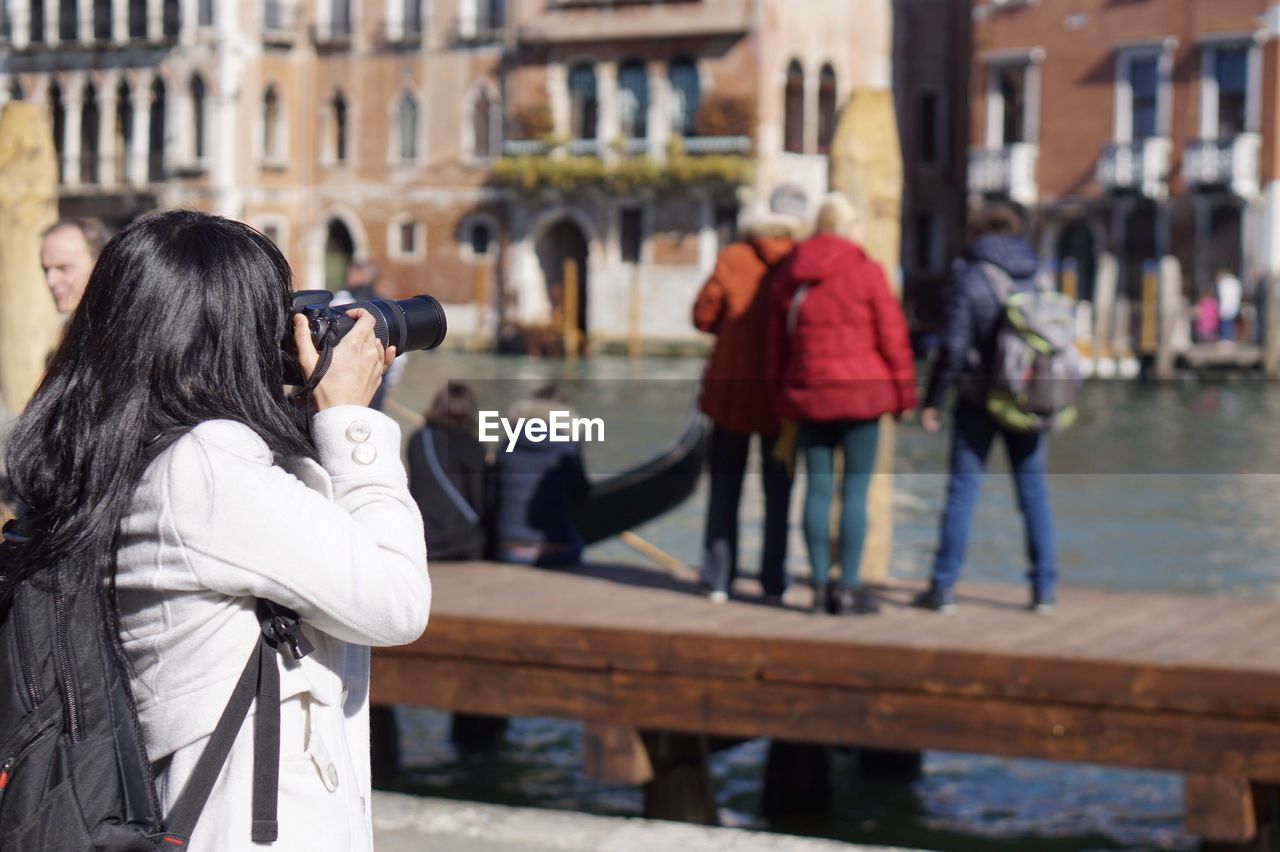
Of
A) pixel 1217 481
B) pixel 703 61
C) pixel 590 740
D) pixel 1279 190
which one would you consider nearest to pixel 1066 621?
pixel 590 740

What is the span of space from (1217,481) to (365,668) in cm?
1444

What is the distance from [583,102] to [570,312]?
3.16 metres

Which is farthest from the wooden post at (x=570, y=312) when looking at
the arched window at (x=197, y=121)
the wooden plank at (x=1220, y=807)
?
the wooden plank at (x=1220, y=807)

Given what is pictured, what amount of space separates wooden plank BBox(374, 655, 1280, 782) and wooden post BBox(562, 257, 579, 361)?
23.4 m

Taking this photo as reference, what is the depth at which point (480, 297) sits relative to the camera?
2966 centimetres

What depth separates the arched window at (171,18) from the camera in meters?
31.0

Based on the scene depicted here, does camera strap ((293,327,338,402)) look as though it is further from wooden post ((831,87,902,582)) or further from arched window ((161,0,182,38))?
arched window ((161,0,182,38))

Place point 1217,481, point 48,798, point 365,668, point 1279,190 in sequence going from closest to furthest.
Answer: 1. point 48,798
2. point 365,668
3. point 1217,481
4. point 1279,190

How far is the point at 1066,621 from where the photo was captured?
4926mm

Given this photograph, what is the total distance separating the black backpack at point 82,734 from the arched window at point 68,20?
31.9 m

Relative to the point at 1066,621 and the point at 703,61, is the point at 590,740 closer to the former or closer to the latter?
the point at 1066,621

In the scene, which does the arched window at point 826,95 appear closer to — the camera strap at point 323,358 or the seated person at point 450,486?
the seated person at point 450,486

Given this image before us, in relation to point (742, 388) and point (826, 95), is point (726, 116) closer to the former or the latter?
point (826, 95)

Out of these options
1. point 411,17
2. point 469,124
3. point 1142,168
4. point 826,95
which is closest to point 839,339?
point 1142,168
